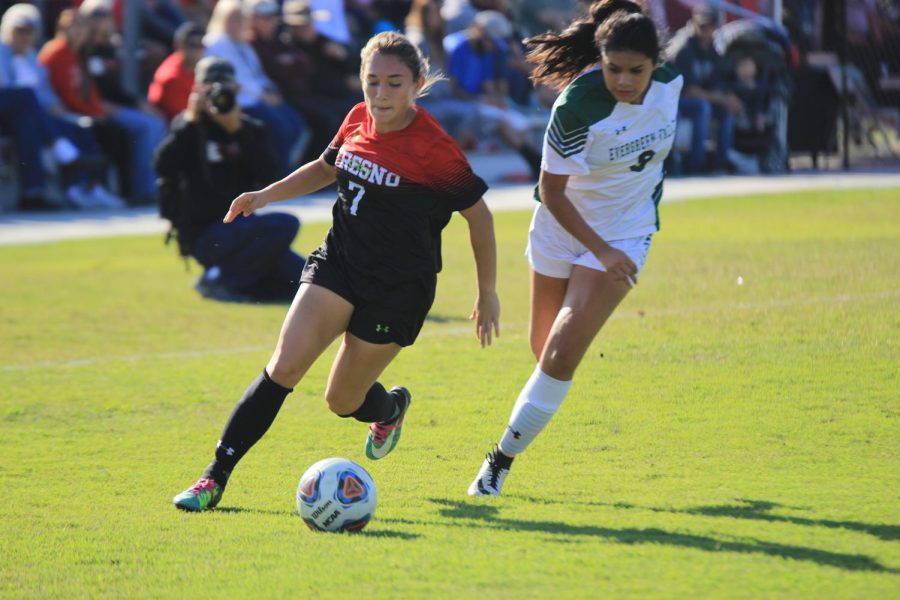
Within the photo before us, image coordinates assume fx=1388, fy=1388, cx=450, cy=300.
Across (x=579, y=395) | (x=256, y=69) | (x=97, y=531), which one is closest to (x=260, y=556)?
(x=97, y=531)

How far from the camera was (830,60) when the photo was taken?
21953 millimetres

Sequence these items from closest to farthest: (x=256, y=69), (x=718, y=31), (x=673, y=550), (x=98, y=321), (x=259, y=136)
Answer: (x=673, y=550) → (x=98, y=321) → (x=259, y=136) → (x=256, y=69) → (x=718, y=31)

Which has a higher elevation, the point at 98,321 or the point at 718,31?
the point at 718,31

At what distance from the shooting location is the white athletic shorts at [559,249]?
6066 mm

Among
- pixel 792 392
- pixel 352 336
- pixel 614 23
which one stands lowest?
pixel 792 392

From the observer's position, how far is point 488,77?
71.1 ft

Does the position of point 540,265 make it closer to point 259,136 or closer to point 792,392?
point 792,392

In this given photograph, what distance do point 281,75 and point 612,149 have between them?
1367 cm

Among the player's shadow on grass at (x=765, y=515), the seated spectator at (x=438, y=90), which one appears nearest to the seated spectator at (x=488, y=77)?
the seated spectator at (x=438, y=90)

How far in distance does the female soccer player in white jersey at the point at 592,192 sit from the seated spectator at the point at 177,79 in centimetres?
1136

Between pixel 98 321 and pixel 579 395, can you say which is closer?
pixel 579 395

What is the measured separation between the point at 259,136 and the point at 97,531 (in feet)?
22.3

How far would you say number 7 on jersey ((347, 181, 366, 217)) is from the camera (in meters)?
5.97

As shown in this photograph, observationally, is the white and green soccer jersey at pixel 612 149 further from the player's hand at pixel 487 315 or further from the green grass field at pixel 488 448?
the green grass field at pixel 488 448
